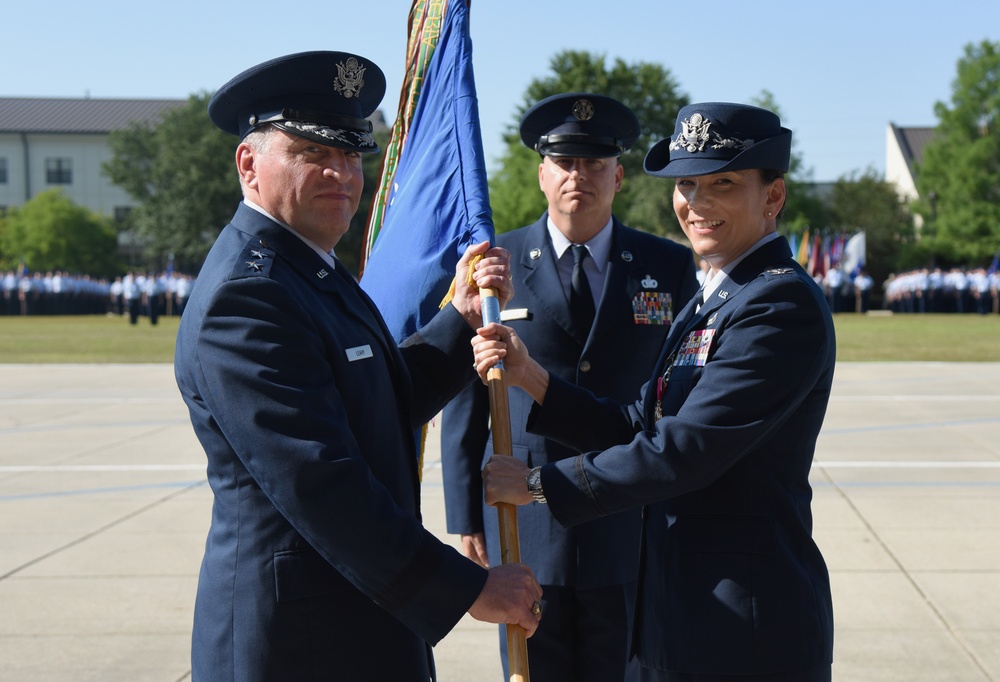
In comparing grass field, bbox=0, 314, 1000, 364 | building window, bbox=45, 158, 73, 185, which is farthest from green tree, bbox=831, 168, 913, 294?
building window, bbox=45, 158, 73, 185

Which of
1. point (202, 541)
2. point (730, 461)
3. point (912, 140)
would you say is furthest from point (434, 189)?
point (912, 140)

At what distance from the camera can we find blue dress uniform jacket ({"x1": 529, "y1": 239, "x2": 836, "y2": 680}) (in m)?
2.68

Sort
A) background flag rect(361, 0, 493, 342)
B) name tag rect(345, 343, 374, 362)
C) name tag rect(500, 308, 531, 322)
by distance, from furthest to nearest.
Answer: name tag rect(500, 308, 531, 322)
background flag rect(361, 0, 493, 342)
name tag rect(345, 343, 374, 362)

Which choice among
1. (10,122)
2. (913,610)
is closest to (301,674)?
(913,610)

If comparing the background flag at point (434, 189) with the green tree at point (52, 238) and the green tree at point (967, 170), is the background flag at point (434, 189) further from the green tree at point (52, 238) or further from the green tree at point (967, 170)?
the green tree at point (52, 238)

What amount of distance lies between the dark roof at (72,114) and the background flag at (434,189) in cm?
8398

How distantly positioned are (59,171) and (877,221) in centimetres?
5786

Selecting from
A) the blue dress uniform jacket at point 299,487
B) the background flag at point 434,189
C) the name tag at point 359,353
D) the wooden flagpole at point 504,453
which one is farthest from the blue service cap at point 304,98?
the background flag at point 434,189

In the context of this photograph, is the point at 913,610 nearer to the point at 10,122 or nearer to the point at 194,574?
the point at 194,574

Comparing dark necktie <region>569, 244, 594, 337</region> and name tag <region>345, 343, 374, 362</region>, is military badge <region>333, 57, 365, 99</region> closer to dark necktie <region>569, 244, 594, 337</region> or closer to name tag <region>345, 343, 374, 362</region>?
name tag <region>345, 343, 374, 362</region>

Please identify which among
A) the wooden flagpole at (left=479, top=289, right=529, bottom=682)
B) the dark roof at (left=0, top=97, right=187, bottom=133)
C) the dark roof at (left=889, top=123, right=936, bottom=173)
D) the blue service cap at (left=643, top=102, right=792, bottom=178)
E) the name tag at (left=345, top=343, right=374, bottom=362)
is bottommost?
the wooden flagpole at (left=479, top=289, right=529, bottom=682)

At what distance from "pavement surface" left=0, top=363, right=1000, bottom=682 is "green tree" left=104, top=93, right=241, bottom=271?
5642cm

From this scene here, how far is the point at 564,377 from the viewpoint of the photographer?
13.3 ft

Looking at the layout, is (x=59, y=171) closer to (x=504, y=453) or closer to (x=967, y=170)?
(x=967, y=170)
